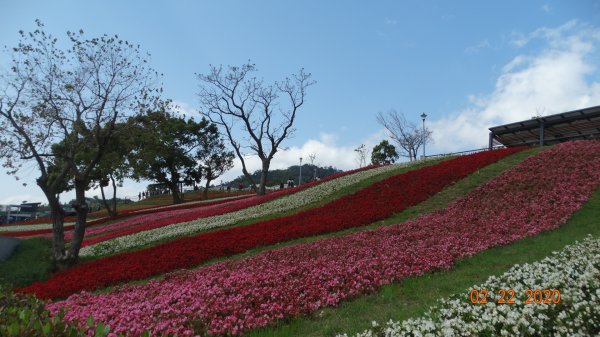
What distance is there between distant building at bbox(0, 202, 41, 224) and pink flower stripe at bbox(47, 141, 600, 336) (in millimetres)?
64386

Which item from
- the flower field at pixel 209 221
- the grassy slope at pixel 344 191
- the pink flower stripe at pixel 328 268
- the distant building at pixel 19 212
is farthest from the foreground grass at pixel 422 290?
the distant building at pixel 19 212

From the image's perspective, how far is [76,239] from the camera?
53.7 ft

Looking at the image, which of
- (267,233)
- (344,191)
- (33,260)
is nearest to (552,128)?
(344,191)

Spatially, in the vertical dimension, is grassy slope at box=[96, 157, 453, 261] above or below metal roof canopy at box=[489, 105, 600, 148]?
below

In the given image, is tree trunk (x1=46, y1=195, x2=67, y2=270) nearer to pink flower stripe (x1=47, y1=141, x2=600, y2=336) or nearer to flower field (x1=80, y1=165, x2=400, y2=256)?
flower field (x1=80, y1=165, x2=400, y2=256)

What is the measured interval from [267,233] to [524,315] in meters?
11.5

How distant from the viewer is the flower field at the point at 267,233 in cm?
1265

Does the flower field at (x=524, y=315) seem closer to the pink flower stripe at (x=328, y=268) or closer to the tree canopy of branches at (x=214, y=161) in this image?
the pink flower stripe at (x=328, y=268)

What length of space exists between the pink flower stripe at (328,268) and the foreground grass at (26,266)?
6499 mm

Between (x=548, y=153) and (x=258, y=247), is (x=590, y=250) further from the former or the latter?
(x=548, y=153)

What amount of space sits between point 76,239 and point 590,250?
17.1 meters

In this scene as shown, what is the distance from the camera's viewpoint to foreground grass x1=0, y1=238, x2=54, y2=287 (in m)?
14.6

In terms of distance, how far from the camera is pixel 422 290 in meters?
7.91

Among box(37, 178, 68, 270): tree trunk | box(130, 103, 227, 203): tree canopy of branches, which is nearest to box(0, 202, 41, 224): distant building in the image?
box(130, 103, 227, 203): tree canopy of branches
